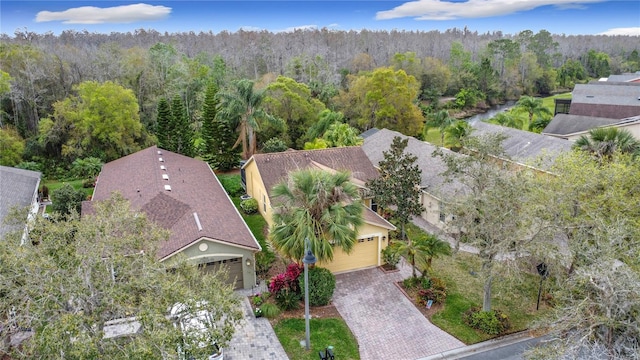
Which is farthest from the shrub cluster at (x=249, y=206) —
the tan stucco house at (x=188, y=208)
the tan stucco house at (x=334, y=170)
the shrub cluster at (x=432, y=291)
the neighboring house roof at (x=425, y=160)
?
the shrub cluster at (x=432, y=291)

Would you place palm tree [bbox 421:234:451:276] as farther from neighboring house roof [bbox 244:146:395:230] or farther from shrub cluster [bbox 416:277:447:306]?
neighboring house roof [bbox 244:146:395:230]

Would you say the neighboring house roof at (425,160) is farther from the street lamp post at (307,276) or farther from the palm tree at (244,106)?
the palm tree at (244,106)

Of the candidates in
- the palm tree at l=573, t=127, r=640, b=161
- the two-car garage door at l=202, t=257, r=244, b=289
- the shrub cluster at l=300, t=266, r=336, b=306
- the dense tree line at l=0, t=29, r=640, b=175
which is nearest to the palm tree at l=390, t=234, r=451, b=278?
the shrub cluster at l=300, t=266, r=336, b=306

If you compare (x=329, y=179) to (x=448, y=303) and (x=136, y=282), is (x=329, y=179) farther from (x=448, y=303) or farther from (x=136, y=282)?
(x=136, y=282)

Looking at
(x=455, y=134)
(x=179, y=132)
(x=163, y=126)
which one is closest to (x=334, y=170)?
(x=455, y=134)

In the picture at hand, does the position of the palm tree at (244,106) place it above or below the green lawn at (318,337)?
above

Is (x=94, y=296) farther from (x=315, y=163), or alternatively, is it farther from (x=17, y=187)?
(x=17, y=187)
